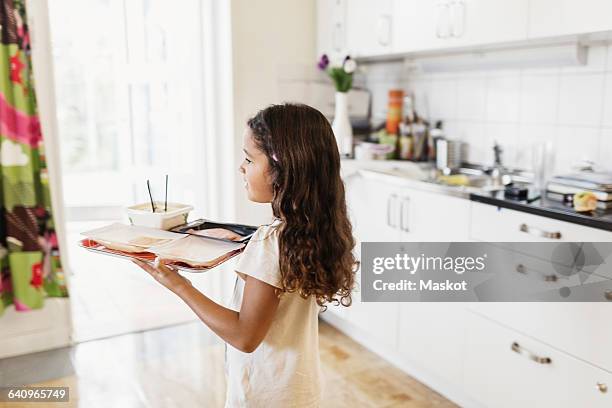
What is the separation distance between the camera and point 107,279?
388 centimetres

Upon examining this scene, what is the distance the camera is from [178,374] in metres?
2.55

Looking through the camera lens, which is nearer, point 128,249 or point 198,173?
point 128,249

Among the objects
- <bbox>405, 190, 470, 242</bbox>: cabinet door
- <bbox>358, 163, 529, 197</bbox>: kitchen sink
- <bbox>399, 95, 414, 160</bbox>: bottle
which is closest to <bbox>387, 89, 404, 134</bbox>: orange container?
<bbox>399, 95, 414, 160</bbox>: bottle

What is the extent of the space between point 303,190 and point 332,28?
2.09 meters

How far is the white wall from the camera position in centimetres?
292

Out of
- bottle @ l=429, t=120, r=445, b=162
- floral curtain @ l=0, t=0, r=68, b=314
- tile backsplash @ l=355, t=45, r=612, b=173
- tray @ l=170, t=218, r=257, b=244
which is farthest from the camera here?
bottle @ l=429, t=120, r=445, b=162

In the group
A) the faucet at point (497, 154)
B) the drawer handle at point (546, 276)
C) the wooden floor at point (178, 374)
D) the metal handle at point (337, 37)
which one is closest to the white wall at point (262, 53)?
the metal handle at point (337, 37)

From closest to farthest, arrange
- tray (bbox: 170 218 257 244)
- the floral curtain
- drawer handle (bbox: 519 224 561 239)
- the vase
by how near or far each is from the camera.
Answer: tray (bbox: 170 218 257 244) < drawer handle (bbox: 519 224 561 239) < the floral curtain < the vase

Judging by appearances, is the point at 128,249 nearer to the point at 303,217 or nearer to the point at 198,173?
the point at 303,217

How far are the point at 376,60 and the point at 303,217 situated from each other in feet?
7.31

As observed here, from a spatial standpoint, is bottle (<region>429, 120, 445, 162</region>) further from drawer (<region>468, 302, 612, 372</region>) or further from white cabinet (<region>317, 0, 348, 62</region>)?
drawer (<region>468, 302, 612, 372</region>)

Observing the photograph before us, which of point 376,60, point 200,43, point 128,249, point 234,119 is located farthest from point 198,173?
point 128,249

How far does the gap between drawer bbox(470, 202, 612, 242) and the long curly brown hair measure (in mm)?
919

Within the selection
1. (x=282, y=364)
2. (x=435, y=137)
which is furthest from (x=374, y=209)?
(x=282, y=364)
